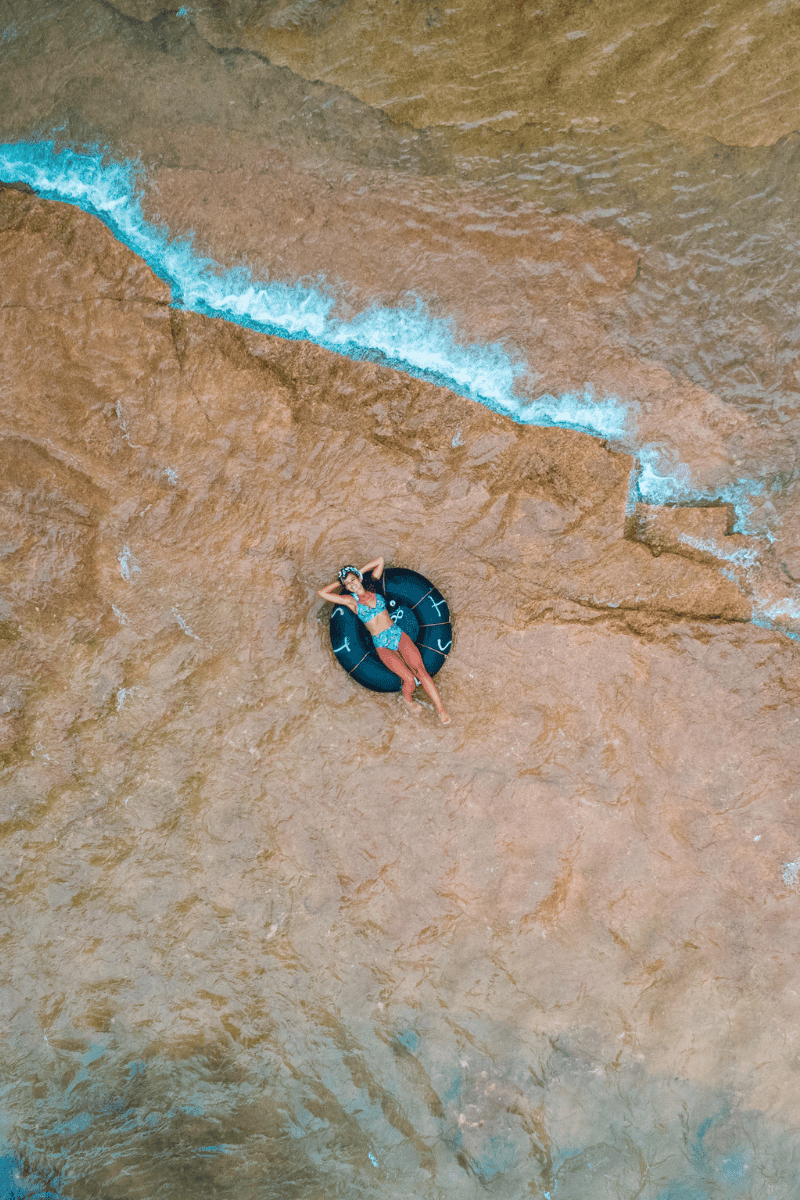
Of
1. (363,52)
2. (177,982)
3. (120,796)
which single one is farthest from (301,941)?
(363,52)

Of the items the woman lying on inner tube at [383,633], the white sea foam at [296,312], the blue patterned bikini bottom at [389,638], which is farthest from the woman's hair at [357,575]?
the white sea foam at [296,312]

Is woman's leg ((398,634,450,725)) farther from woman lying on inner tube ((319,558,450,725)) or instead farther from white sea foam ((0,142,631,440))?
white sea foam ((0,142,631,440))

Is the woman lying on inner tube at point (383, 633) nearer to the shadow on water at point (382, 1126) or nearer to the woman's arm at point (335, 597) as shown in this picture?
the woman's arm at point (335, 597)

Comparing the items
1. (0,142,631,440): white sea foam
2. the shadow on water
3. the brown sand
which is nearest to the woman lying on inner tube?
the brown sand

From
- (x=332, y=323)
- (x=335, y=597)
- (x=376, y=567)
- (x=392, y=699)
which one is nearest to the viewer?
(x=335, y=597)

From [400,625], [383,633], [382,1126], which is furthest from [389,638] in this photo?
[382,1126]

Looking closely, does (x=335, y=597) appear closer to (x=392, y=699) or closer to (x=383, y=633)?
→ (x=383, y=633)

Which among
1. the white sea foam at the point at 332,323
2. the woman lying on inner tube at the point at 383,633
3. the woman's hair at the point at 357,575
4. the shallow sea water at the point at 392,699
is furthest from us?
the white sea foam at the point at 332,323
